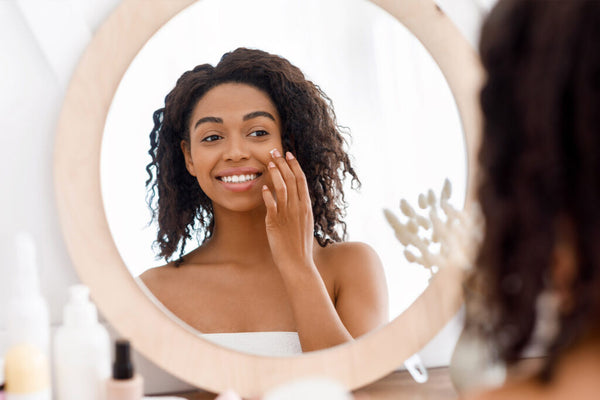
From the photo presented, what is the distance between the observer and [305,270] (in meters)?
0.81

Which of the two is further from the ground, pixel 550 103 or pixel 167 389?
pixel 550 103

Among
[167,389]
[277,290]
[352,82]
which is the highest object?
[352,82]

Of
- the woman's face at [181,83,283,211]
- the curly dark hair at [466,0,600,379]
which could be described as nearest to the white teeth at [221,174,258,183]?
the woman's face at [181,83,283,211]

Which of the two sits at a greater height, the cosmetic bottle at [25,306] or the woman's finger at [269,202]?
the woman's finger at [269,202]

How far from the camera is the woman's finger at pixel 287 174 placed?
0.80 metres

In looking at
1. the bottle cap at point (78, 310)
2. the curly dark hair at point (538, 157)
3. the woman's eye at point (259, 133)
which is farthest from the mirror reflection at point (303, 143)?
the curly dark hair at point (538, 157)

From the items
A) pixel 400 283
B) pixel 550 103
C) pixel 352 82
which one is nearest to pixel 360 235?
pixel 400 283

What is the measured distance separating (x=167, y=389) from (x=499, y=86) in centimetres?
60

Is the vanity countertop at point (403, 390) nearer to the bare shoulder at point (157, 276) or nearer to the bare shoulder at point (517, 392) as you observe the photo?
the bare shoulder at point (157, 276)

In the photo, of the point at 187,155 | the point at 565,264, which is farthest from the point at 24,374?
the point at 565,264

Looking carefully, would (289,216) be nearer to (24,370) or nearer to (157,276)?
(157,276)

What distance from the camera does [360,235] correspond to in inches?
32.2

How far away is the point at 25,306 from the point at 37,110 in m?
0.26

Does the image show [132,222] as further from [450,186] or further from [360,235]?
[450,186]
